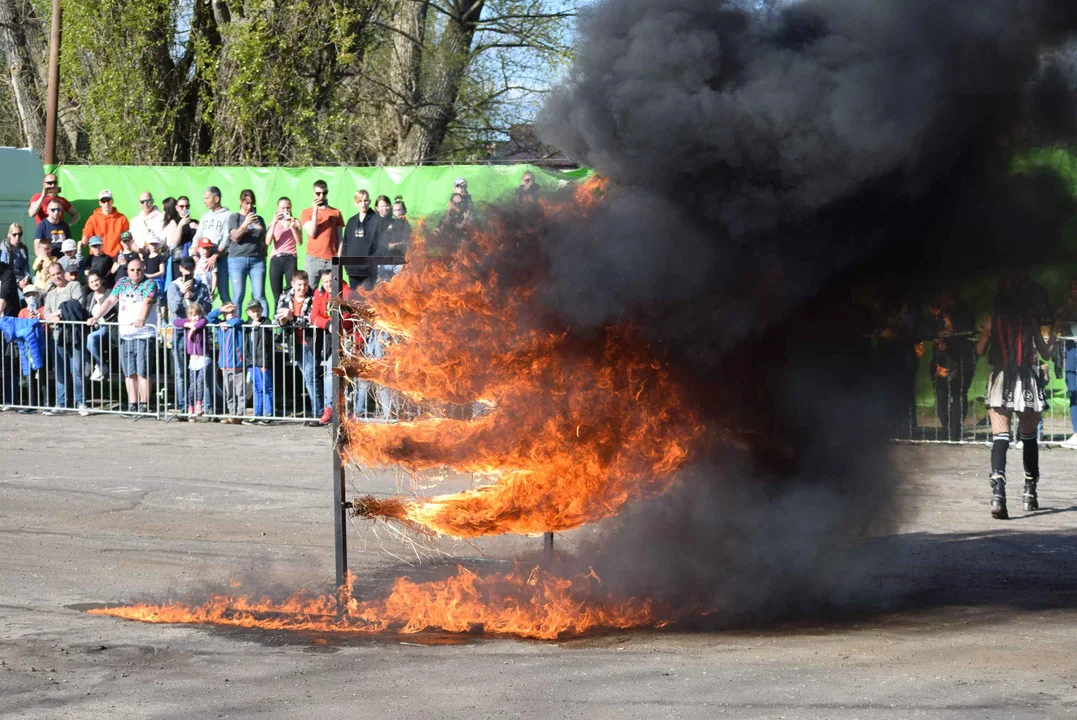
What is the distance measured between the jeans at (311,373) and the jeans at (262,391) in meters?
0.47

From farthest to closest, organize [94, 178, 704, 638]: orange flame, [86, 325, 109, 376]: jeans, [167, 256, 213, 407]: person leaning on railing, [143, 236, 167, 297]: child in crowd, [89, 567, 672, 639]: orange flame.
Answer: [143, 236, 167, 297]: child in crowd < [86, 325, 109, 376]: jeans < [167, 256, 213, 407]: person leaning on railing < [89, 567, 672, 639]: orange flame < [94, 178, 704, 638]: orange flame

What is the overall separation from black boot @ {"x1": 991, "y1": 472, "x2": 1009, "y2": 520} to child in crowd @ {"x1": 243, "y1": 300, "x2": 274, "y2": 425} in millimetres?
8437

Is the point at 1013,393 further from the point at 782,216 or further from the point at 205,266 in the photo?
the point at 205,266

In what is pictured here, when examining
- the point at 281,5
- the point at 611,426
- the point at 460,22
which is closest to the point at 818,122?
the point at 611,426

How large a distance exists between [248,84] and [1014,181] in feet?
63.8

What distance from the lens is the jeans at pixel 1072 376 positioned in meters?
14.1

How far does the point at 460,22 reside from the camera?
30047 mm

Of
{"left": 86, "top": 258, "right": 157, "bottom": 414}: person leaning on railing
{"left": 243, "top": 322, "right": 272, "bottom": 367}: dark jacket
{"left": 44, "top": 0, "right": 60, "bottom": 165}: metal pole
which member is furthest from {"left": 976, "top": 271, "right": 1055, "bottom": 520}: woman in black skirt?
{"left": 44, "top": 0, "right": 60, "bottom": 165}: metal pole

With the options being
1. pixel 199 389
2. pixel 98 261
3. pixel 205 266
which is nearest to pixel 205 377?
pixel 199 389

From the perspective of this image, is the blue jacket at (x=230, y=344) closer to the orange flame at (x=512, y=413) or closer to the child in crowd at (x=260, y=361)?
the child in crowd at (x=260, y=361)

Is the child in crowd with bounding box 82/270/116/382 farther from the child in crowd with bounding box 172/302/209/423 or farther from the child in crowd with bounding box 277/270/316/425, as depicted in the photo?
the child in crowd with bounding box 277/270/316/425

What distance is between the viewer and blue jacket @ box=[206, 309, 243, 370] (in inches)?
627

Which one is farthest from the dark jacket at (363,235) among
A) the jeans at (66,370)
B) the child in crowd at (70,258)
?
the child in crowd at (70,258)

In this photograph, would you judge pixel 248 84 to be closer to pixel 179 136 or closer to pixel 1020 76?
pixel 179 136
